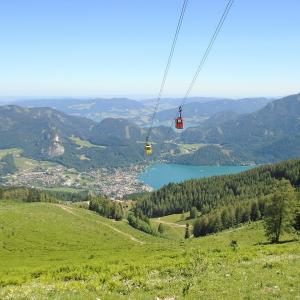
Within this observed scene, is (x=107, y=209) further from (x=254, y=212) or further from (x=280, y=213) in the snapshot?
(x=280, y=213)

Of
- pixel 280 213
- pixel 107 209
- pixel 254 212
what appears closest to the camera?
pixel 280 213

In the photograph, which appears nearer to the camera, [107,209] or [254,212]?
[254,212]

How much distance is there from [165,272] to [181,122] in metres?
14.7

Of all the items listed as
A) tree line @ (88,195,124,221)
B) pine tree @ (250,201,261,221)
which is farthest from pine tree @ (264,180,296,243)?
tree line @ (88,195,124,221)

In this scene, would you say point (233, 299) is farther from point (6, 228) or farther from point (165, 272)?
point (6, 228)

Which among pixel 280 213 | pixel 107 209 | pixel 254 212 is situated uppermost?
pixel 280 213

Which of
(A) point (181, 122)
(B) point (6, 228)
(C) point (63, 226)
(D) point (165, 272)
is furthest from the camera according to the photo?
(C) point (63, 226)

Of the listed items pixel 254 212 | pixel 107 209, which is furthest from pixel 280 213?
pixel 107 209

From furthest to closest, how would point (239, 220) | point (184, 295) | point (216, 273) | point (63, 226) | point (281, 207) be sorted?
1. point (239, 220)
2. point (63, 226)
3. point (281, 207)
4. point (216, 273)
5. point (184, 295)

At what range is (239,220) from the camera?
118500mm

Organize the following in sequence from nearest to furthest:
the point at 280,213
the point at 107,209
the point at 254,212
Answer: the point at 280,213
the point at 254,212
the point at 107,209

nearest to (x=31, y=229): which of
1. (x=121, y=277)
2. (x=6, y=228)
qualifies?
(x=6, y=228)

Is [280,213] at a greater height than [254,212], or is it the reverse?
[280,213]

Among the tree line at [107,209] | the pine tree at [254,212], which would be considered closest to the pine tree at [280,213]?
the pine tree at [254,212]
